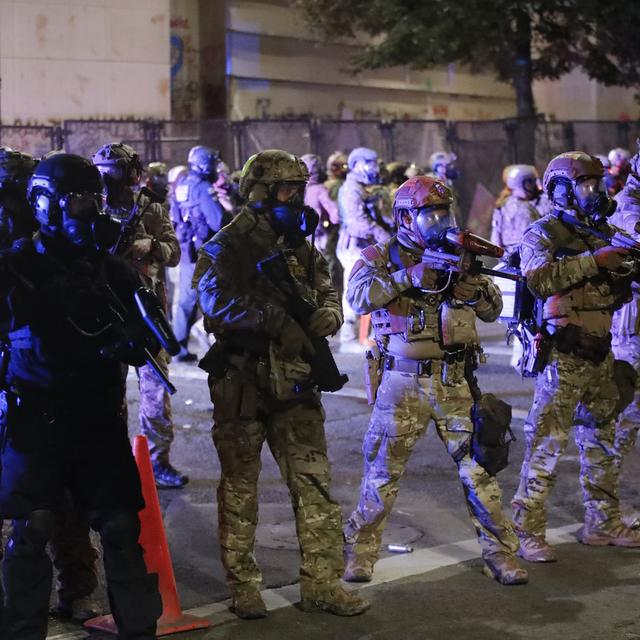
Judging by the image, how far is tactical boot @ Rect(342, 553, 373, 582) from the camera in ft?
21.0

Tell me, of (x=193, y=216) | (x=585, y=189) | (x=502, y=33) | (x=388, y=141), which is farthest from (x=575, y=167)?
(x=502, y=33)

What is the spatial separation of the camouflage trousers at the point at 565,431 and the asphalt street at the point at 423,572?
10.6 inches

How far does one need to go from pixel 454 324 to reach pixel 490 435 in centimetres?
58

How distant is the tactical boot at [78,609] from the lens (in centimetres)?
583

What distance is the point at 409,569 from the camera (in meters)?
6.65

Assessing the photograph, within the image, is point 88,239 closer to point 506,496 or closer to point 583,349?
point 583,349

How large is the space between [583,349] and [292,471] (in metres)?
1.94

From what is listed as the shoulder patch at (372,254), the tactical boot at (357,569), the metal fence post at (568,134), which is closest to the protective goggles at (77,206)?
the shoulder patch at (372,254)

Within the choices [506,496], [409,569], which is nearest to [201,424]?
[506,496]

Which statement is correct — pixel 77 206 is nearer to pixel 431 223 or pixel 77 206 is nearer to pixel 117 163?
pixel 431 223

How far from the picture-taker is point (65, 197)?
4906 millimetres

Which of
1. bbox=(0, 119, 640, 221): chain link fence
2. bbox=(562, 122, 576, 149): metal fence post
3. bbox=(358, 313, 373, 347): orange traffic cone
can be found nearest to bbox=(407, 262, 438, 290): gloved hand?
bbox=(358, 313, 373, 347): orange traffic cone

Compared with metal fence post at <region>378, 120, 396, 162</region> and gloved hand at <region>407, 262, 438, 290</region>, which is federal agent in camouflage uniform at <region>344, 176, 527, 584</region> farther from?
metal fence post at <region>378, 120, 396, 162</region>

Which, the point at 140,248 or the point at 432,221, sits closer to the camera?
the point at 432,221
